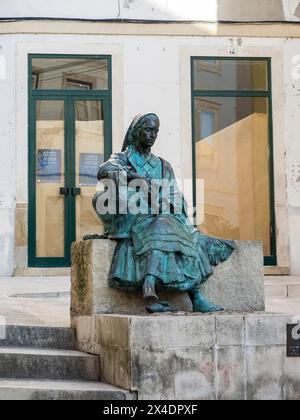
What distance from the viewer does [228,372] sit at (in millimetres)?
5508

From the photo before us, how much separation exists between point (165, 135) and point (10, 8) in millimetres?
2899

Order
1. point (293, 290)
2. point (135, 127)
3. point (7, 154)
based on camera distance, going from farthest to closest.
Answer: point (7, 154) < point (293, 290) < point (135, 127)

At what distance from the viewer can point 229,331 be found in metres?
5.56

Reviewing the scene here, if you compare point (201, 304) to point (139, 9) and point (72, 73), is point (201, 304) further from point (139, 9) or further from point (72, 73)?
point (139, 9)

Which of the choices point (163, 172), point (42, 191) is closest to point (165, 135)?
point (42, 191)

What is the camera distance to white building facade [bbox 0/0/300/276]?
1273cm

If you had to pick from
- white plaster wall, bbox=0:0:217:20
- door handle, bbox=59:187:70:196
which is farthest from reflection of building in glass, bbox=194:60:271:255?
door handle, bbox=59:187:70:196

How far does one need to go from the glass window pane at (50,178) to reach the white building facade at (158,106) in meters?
0.02

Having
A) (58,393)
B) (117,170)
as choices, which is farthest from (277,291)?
(58,393)

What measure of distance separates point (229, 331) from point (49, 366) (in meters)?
1.24

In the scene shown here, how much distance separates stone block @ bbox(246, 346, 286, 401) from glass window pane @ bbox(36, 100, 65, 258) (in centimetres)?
735

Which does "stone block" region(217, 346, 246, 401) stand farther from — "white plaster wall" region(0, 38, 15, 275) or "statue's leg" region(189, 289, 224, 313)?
"white plaster wall" region(0, 38, 15, 275)

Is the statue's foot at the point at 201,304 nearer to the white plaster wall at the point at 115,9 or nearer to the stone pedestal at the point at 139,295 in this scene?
the stone pedestal at the point at 139,295
